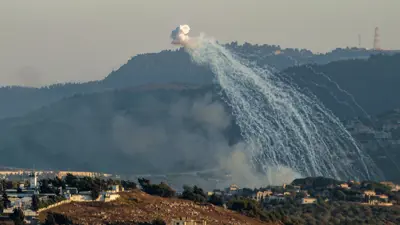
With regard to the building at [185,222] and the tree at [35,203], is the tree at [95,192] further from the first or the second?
the building at [185,222]

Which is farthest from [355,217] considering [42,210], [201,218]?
[42,210]

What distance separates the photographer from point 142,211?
14912 centimetres

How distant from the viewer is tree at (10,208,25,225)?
428 ft

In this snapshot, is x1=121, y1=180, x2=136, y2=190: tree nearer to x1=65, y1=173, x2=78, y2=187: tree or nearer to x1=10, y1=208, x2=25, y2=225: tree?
x1=65, y1=173, x2=78, y2=187: tree

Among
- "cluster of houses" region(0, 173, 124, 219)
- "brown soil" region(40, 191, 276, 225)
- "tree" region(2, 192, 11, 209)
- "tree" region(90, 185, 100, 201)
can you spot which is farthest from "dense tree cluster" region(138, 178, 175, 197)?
"tree" region(2, 192, 11, 209)

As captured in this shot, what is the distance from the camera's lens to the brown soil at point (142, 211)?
141625 millimetres

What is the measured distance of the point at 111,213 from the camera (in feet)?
475

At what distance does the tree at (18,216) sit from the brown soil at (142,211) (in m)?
2.14

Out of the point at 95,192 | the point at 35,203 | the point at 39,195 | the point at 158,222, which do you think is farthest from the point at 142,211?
the point at 35,203

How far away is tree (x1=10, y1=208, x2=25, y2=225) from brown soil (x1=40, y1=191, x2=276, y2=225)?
2145 mm

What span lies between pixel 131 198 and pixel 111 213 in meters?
11.7

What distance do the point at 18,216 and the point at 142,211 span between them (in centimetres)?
1890

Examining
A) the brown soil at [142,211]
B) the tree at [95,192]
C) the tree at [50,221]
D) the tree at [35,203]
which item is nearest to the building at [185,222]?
the brown soil at [142,211]

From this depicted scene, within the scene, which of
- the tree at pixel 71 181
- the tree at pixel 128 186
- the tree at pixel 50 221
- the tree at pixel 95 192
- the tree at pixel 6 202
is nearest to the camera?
the tree at pixel 50 221
